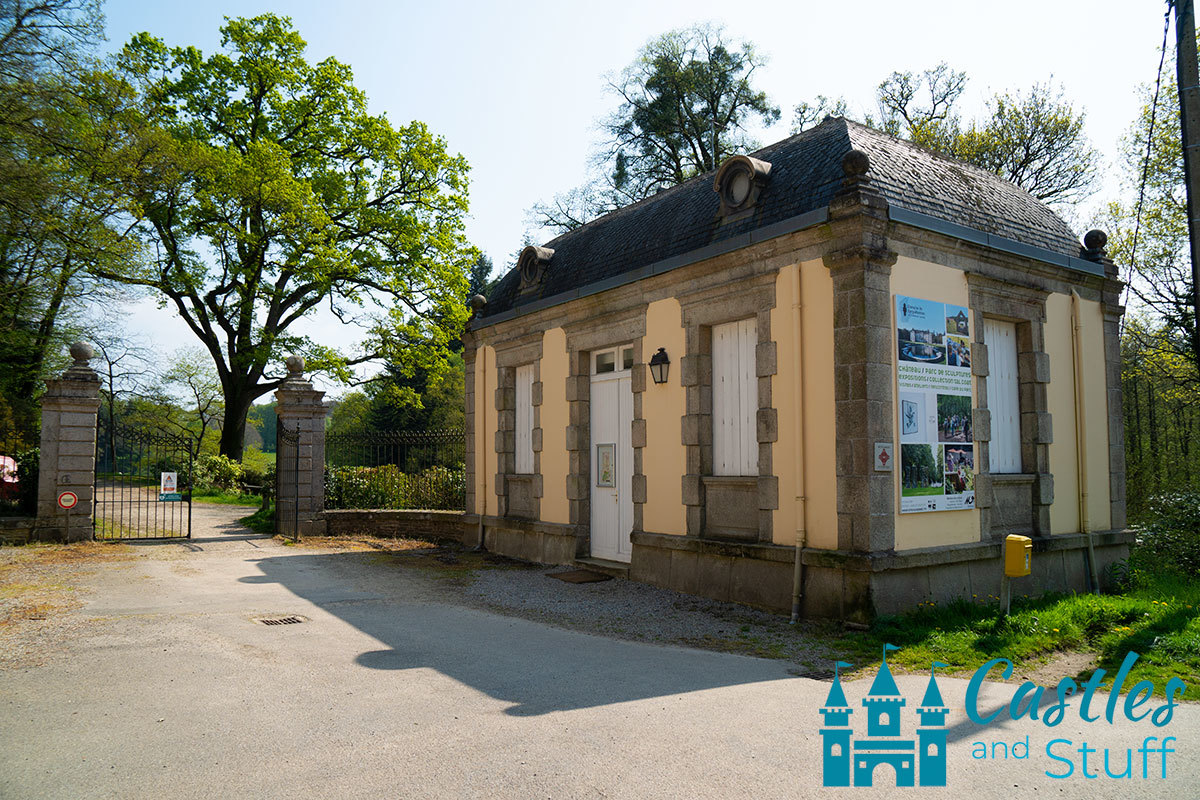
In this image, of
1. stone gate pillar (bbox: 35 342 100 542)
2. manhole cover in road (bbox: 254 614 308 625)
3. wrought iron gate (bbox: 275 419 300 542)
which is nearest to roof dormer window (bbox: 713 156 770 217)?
manhole cover in road (bbox: 254 614 308 625)

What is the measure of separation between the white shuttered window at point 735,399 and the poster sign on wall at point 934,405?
5.29ft

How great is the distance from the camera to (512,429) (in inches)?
517

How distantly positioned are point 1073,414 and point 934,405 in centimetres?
307

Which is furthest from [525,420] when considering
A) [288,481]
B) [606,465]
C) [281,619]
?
[281,619]

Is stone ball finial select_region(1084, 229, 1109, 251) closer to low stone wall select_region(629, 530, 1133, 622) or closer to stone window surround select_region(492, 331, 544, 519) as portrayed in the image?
low stone wall select_region(629, 530, 1133, 622)

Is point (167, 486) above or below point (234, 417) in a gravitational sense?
below

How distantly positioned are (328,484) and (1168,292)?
757 inches

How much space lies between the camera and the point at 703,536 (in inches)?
359

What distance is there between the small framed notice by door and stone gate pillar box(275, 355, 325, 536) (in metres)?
6.08

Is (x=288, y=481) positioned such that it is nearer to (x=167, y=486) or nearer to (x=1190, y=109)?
(x=167, y=486)

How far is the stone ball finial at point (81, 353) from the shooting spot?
41.4 feet

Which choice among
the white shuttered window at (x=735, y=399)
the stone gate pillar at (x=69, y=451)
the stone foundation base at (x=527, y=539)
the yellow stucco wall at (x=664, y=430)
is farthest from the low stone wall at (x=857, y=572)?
the stone gate pillar at (x=69, y=451)

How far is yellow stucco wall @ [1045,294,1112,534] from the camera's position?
9484mm

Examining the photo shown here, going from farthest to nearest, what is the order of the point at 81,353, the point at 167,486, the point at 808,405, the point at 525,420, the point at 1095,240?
the point at 167,486 → the point at 525,420 → the point at 81,353 → the point at 1095,240 → the point at 808,405
